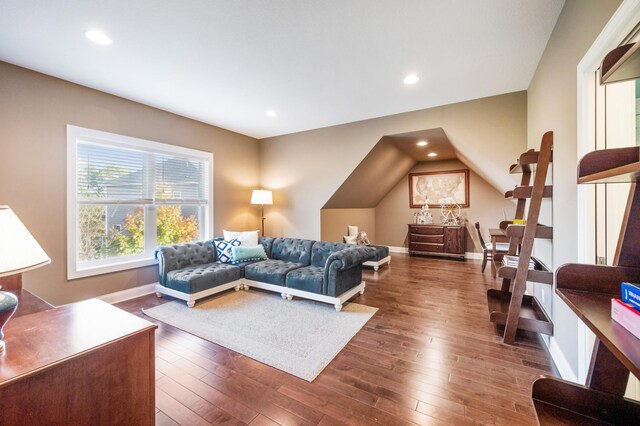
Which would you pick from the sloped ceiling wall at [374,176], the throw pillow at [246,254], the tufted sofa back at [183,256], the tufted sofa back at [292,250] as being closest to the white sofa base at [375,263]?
the sloped ceiling wall at [374,176]

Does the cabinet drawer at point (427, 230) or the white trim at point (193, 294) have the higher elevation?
the cabinet drawer at point (427, 230)

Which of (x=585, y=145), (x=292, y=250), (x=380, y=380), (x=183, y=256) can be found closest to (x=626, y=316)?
(x=585, y=145)

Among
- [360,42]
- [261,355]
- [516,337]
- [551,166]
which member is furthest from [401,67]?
[261,355]

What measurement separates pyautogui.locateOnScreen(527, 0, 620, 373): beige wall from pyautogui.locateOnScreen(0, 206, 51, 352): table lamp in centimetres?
277

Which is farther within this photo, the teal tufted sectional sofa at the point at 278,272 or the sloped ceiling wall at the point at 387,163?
the sloped ceiling wall at the point at 387,163

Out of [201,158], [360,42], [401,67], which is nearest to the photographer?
[360,42]

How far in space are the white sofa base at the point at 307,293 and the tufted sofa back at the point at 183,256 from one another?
0.72 m

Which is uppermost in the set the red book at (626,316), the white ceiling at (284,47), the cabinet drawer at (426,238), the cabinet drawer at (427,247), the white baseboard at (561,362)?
the white ceiling at (284,47)

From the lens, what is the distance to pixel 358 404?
167cm

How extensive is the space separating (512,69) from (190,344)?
4.20 metres

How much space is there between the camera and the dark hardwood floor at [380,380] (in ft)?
5.18

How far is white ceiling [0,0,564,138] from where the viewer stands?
192 centimetres

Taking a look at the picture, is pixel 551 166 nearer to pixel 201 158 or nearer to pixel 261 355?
pixel 261 355

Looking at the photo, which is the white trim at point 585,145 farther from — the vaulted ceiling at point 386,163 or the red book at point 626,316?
the vaulted ceiling at point 386,163
